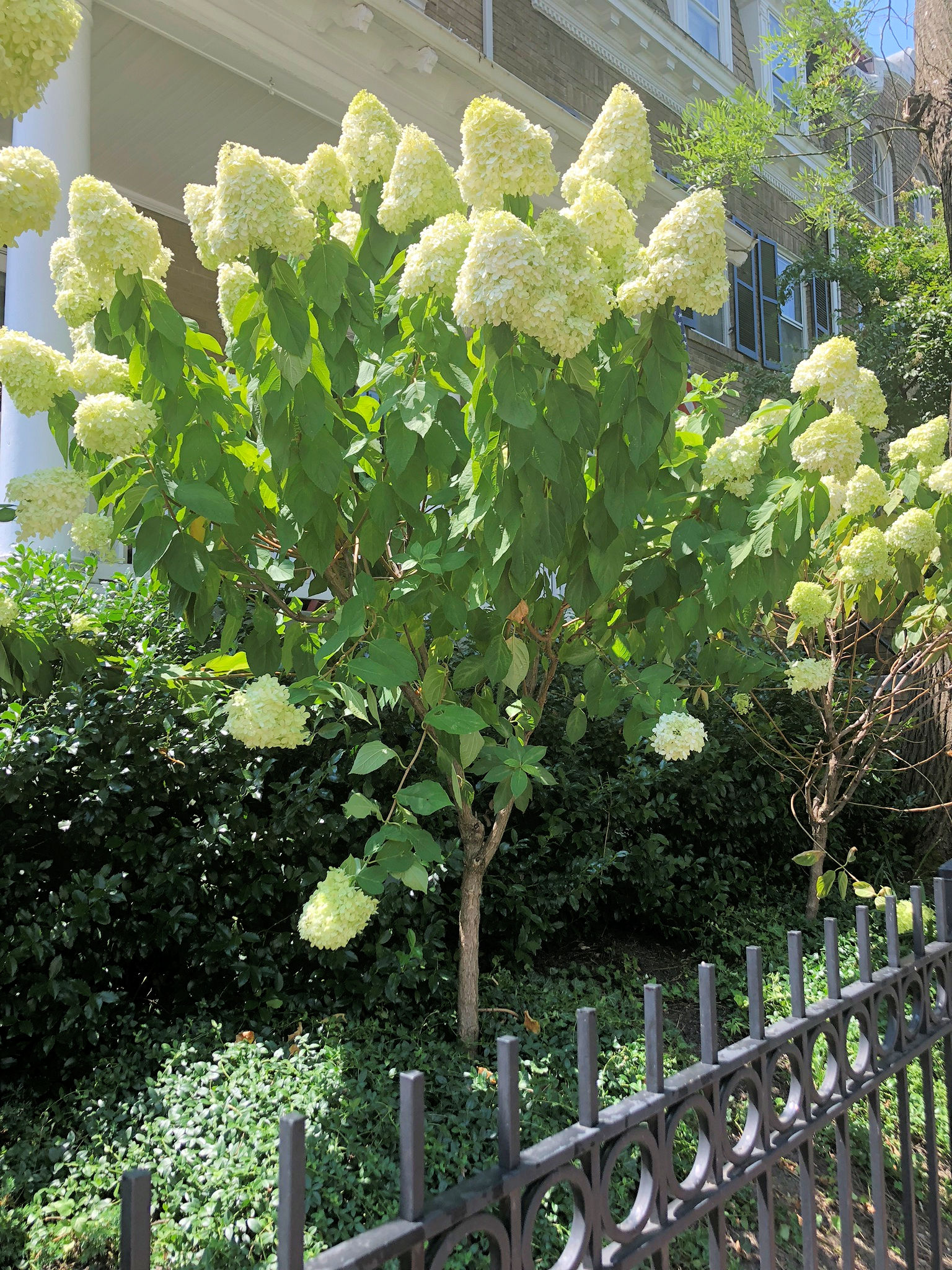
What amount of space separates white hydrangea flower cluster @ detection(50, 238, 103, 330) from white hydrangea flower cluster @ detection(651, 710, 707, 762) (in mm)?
1712

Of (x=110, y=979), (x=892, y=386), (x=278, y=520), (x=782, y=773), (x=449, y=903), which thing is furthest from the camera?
(x=892, y=386)

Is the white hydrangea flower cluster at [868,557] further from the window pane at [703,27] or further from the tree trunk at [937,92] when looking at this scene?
the window pane at [703,27]

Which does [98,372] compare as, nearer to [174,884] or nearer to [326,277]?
[326,277]

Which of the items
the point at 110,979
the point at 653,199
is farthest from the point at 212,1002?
the point at 653,199

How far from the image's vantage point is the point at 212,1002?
3.17 m

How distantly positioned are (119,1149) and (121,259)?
223 centimetres

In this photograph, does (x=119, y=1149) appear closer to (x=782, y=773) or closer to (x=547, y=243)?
(x=547, y=243)

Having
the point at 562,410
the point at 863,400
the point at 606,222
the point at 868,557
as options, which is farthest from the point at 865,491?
the point at 562,410

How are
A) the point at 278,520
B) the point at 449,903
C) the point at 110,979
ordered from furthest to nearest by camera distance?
1. the point at 449,903
2. the point at 110,979
3. the point at 278,520

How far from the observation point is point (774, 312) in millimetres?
14820

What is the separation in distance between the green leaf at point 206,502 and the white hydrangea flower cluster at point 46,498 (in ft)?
0.80

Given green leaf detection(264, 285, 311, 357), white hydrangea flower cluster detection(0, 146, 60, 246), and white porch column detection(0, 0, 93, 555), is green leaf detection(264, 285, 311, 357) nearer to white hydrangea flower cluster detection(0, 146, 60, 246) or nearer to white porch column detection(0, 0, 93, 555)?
white hydrangea flower cluster detection(0, 146, 60, 246)

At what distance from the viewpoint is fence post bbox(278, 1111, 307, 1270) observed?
0.93 metres

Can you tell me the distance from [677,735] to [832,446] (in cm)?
83
